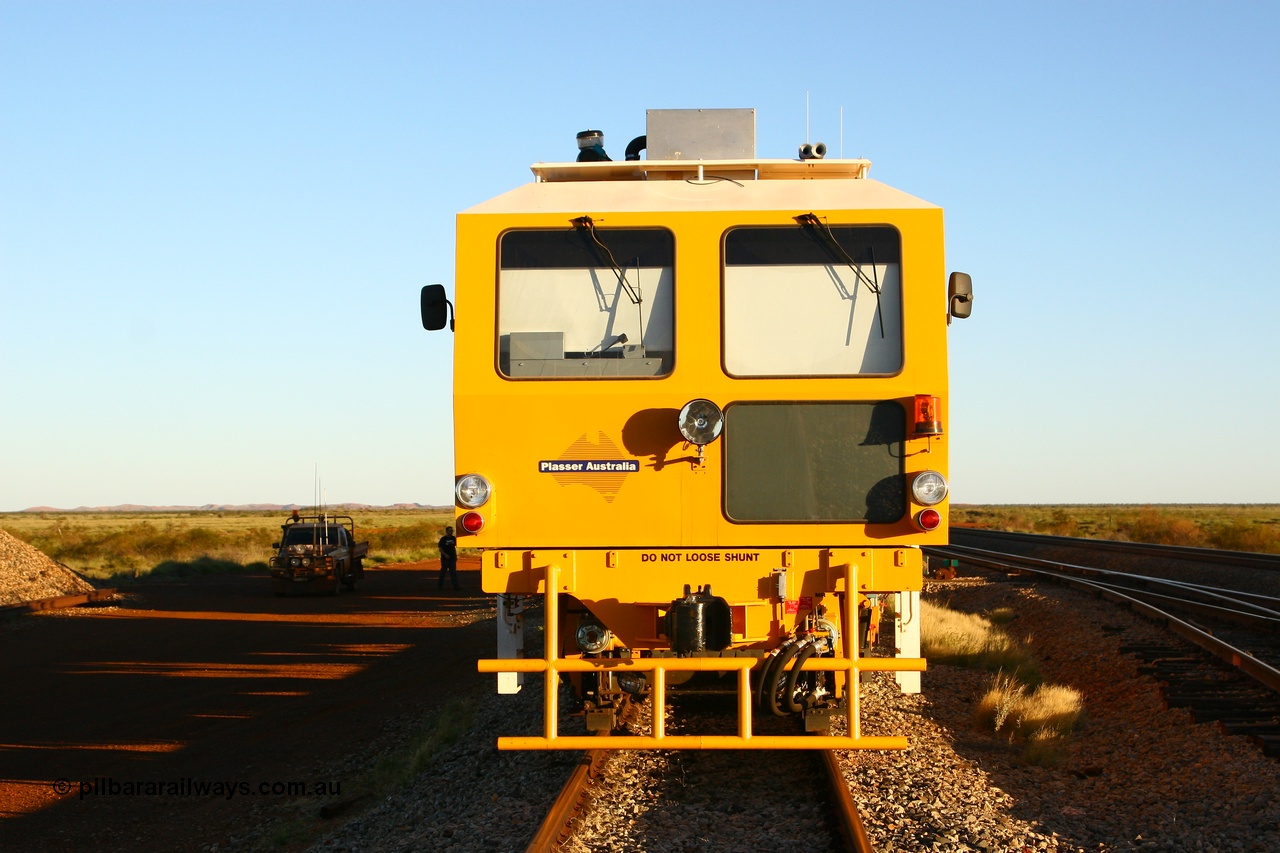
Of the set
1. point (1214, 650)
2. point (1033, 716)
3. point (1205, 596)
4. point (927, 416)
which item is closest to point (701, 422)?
point (927, 416)

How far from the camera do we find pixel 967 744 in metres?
8.09

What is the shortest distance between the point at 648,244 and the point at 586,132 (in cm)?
136

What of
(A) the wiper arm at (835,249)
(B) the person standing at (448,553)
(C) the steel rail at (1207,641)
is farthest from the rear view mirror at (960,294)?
(B) the person standing at (448,553)

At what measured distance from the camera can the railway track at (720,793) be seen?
511 centimetres

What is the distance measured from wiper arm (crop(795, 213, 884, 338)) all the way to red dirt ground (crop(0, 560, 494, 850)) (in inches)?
110

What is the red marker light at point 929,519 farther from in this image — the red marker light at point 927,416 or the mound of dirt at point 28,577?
the mound of dirt at point 28,577

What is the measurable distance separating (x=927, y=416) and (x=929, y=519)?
561 millimetres

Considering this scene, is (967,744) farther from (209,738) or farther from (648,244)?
(209,738)

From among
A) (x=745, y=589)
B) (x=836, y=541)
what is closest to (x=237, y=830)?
(x=745, y=589)

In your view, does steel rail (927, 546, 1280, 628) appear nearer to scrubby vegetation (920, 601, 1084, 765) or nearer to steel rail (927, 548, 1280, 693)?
steel rail (927, 548, 1280, 693)

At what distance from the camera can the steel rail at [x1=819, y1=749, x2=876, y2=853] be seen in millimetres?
4934

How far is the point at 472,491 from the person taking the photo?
6.46m

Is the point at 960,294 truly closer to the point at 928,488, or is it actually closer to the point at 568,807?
the point at 928,488

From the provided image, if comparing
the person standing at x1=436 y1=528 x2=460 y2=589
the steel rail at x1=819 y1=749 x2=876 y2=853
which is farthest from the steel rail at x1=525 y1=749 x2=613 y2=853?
the person standing at x1=436 y1=528 x2=460 y2=589
